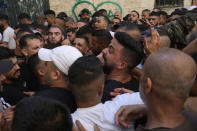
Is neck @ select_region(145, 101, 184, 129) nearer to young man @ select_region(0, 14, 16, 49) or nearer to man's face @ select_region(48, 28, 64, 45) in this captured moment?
man's face @ select_region(48, 28, 64, 45)

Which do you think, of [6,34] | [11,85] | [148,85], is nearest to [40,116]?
[148,85]

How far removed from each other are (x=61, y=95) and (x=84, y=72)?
1.05 ft

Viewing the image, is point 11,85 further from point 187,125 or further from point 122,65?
point 187,125

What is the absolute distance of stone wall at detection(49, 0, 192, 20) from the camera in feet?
28.8

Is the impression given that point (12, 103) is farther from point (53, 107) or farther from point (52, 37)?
point (52, 37)

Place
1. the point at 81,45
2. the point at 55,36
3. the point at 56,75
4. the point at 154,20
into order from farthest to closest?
the point at 154,20
the point at 55,36
the point at 81,45
the point at 56,75

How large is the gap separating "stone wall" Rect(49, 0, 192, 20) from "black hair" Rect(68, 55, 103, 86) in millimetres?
7650

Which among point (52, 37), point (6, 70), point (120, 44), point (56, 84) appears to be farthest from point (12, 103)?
point (52, 37)

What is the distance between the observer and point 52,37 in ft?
14.8

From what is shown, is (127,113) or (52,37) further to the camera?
(52,37)

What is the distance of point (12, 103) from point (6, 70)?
0.37m

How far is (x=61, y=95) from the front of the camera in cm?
170

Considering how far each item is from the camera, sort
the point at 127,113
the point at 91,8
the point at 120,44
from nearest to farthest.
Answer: the point at 127,113, the point at 120,44, the point at 91,8

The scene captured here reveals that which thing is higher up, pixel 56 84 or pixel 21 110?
pixel 21 110
